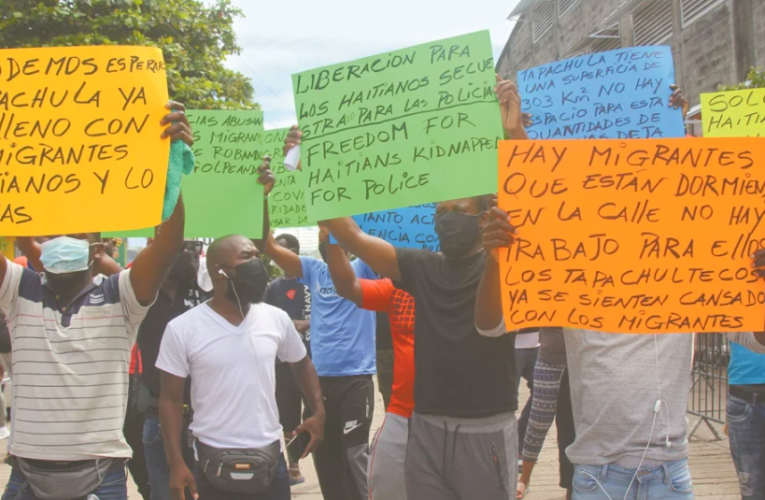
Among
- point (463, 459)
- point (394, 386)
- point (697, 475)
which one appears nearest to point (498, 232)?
point (463, 459)

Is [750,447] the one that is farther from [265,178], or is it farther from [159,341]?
[159,341]

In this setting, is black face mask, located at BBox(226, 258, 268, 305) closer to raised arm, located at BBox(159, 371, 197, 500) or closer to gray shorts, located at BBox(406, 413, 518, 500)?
raised arm, located at BBox(159, 371, 197, 500)

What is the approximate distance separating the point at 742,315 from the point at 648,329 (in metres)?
0.32

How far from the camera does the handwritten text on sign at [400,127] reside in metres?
Result: 3.07

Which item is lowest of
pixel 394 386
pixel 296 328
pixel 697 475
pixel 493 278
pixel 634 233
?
pixel 697 475

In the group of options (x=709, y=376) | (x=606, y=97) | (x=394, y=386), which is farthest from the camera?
(x=709, y=376)

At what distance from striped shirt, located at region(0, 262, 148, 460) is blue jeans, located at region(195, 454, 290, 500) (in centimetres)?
58

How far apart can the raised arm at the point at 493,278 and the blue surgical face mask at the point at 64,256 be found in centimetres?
169

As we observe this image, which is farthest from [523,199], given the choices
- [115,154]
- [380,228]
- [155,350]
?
[155,350]

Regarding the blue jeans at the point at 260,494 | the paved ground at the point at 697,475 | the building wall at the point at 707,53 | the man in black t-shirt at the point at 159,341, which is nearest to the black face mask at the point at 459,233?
the blue jeans at the point at 260,494

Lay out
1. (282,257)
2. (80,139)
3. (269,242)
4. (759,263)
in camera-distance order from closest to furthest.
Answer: (759,263) < (80,139) < (269,242) < (282,257)

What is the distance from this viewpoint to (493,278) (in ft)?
9.40

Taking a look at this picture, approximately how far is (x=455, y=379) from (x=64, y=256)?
1.71 m

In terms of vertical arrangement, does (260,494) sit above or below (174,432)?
below
